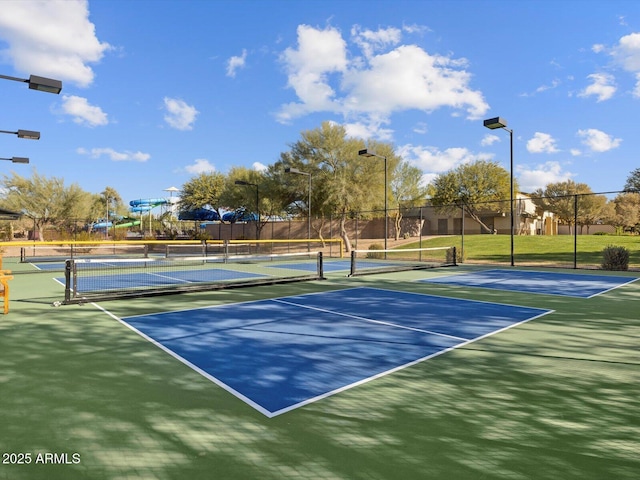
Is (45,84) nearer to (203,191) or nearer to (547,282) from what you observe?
(547,282)

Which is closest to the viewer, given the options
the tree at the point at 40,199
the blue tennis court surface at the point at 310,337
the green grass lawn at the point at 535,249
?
the blue tennis court surface at the point at 310,337

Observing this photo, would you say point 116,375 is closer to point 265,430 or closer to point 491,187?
point 265,430

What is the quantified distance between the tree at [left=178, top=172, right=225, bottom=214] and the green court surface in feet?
140

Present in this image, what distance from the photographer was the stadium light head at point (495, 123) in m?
16.4

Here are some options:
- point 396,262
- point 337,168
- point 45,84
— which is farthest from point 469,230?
point 45,84

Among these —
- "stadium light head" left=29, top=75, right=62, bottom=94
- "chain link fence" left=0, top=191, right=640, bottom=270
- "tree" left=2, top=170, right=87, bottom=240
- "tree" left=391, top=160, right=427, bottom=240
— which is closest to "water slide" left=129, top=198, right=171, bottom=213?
"chain link fence" left=0, top=191, right=640, bottom=270

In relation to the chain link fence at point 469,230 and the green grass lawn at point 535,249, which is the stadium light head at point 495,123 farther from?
the green grass lawn at point 535,249

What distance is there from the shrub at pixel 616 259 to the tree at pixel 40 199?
4176cm

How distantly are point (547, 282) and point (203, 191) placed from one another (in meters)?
41.0

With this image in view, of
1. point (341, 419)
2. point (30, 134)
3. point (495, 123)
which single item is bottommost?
point (341, 419)

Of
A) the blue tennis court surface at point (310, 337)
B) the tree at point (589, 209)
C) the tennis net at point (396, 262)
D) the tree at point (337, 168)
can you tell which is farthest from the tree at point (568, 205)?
the blue tennis court surface at point (310, 337)

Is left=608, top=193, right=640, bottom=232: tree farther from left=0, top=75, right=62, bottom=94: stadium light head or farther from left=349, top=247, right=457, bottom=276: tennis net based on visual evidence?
left=0, top=75, right=62, bottom=94: stadium light head

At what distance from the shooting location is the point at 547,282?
13.2m

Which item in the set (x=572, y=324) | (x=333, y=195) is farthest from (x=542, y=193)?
(x=572, y=324)
